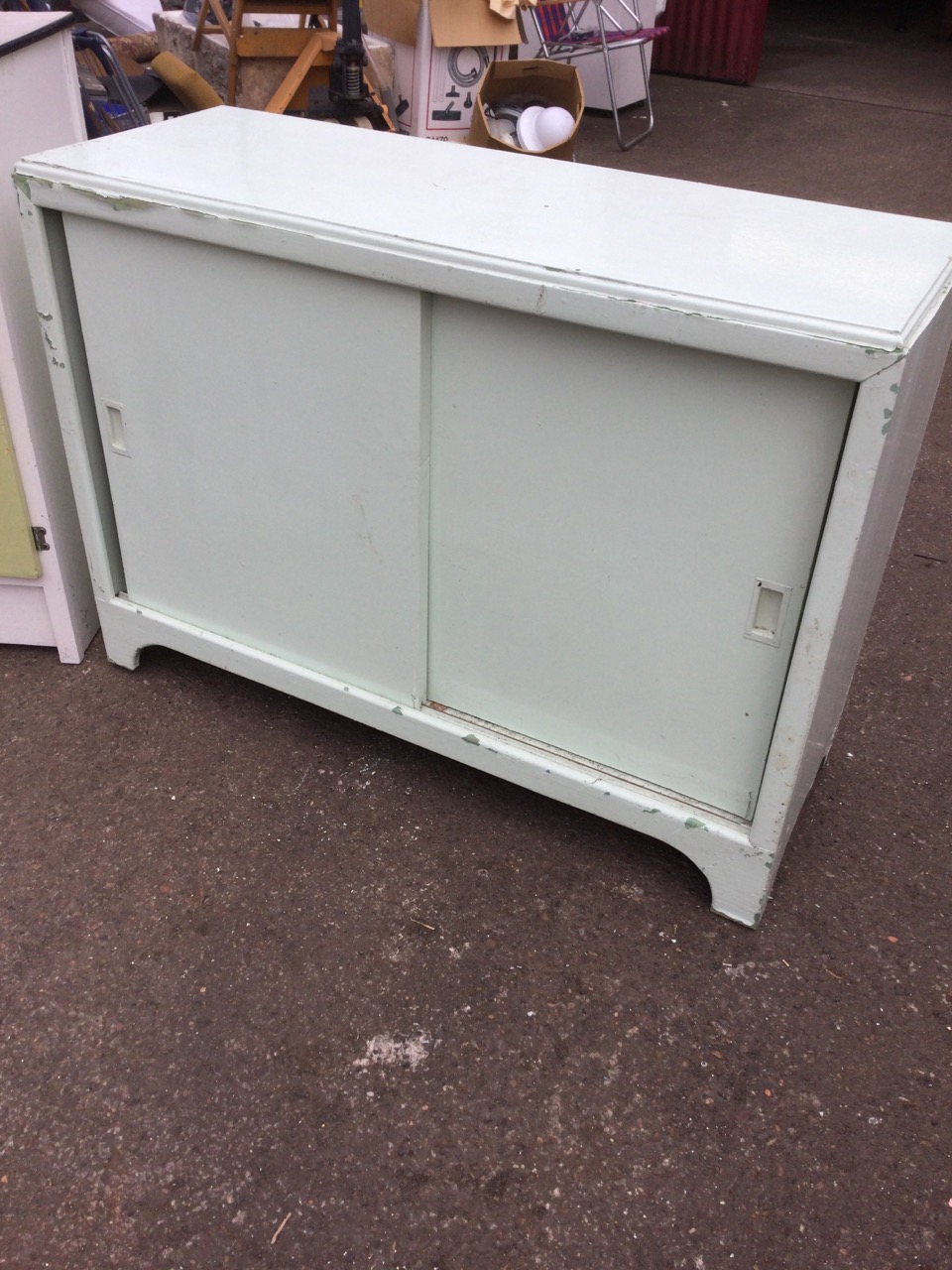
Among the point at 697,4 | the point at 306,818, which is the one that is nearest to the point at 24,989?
the point at 306,818

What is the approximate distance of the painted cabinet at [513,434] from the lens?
142 cm

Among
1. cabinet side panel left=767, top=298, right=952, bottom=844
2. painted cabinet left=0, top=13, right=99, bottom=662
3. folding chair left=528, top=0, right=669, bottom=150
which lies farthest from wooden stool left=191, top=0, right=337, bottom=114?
cabinet side panel left=767, top=298, right=952, bottom=844

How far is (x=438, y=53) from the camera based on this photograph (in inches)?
180

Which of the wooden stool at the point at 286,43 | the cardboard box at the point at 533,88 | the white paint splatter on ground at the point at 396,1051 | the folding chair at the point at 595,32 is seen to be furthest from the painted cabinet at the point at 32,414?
the folding chair at the point at 595,32

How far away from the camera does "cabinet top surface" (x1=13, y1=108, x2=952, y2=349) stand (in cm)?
138

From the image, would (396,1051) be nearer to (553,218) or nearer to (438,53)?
(553,218)

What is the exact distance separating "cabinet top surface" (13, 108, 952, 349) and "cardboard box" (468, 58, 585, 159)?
2.67 metres

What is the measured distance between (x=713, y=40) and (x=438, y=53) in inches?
142

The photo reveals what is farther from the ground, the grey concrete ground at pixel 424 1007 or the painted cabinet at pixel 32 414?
the painted cabinet at pixel 32 414

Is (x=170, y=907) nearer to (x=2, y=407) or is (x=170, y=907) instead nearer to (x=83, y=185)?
(x=2, y=407)

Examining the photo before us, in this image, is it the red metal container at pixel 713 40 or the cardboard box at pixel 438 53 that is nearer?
the cardboard box at pixel 438 53

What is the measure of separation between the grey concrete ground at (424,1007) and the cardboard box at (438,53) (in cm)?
335

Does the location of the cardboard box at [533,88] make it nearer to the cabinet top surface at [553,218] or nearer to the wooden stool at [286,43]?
the wooden stool at [286,43]

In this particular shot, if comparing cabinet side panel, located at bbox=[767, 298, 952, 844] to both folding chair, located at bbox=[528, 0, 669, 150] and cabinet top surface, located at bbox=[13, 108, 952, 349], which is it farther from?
folding chair, located at bbox=[528, 0, 669, 150]
